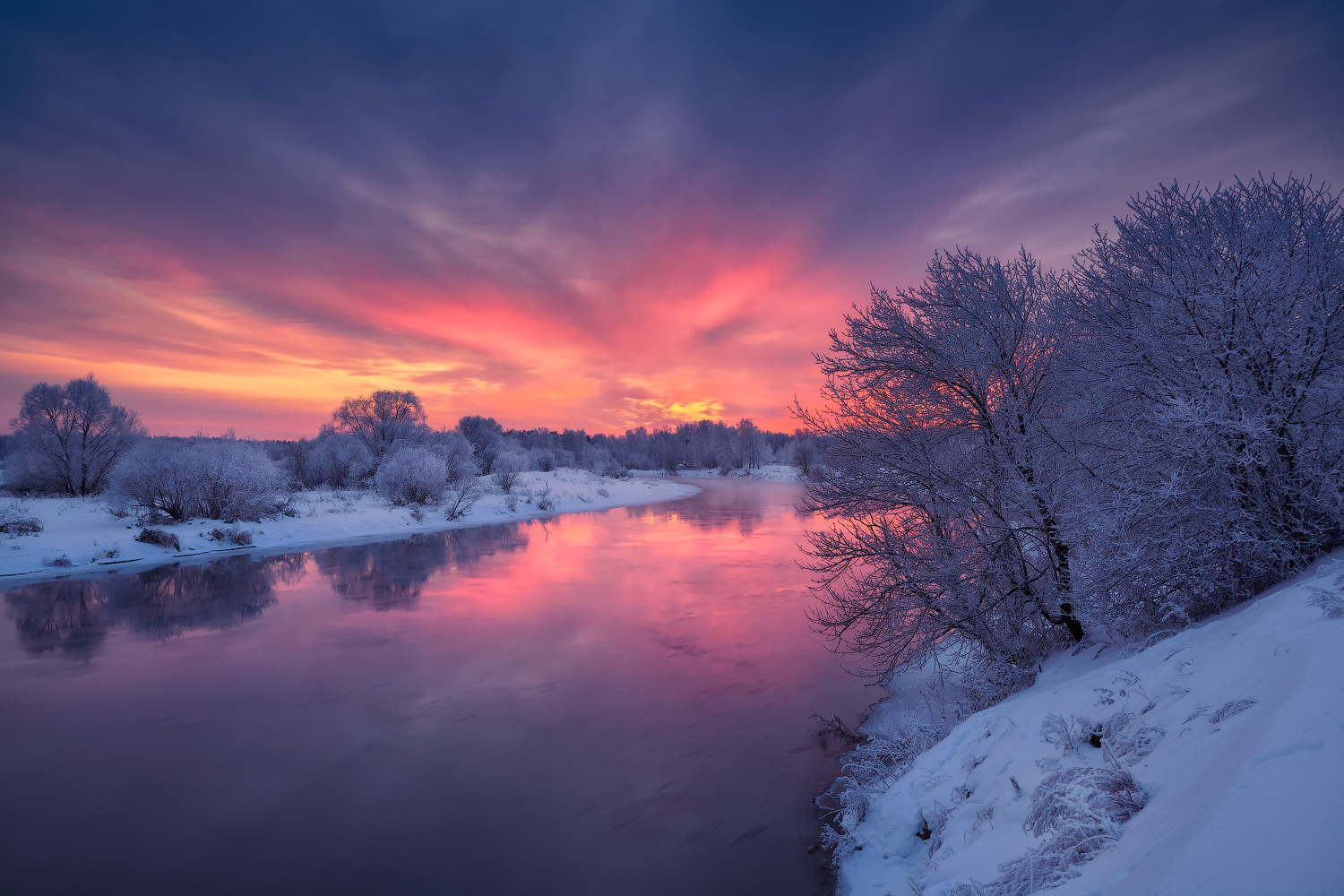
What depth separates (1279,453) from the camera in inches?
214

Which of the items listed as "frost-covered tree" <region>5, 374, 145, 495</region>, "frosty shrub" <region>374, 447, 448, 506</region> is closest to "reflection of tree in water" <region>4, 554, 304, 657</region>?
"frosty shrub" <region>374, 447, 448, 506</region>

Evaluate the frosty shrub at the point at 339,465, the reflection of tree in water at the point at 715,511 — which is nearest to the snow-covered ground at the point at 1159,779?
the reflection of tree in water at the point at 715,511

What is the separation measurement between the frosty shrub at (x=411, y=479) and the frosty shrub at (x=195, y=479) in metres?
9.20

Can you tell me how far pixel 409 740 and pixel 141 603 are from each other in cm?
1294

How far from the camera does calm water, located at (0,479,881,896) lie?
19.4ft

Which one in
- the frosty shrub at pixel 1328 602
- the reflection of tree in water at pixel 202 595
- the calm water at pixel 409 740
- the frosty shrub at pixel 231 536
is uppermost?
the frosty shrub at pixel 1328 602

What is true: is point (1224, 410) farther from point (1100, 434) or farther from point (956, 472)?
point (956, 472)

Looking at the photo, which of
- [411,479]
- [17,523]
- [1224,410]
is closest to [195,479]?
[17,523]

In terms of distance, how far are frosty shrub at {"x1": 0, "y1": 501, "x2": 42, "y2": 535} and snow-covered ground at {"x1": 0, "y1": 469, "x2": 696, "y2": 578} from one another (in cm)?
45

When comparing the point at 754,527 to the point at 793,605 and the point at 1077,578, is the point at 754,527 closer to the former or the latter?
the point at 793,605

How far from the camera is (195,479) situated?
24797mm

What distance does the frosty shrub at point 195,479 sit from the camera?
2416 centimetres

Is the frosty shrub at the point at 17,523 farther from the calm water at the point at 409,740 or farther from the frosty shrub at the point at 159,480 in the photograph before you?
the calm water at the point at 409,740

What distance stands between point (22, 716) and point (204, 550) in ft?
55.4
